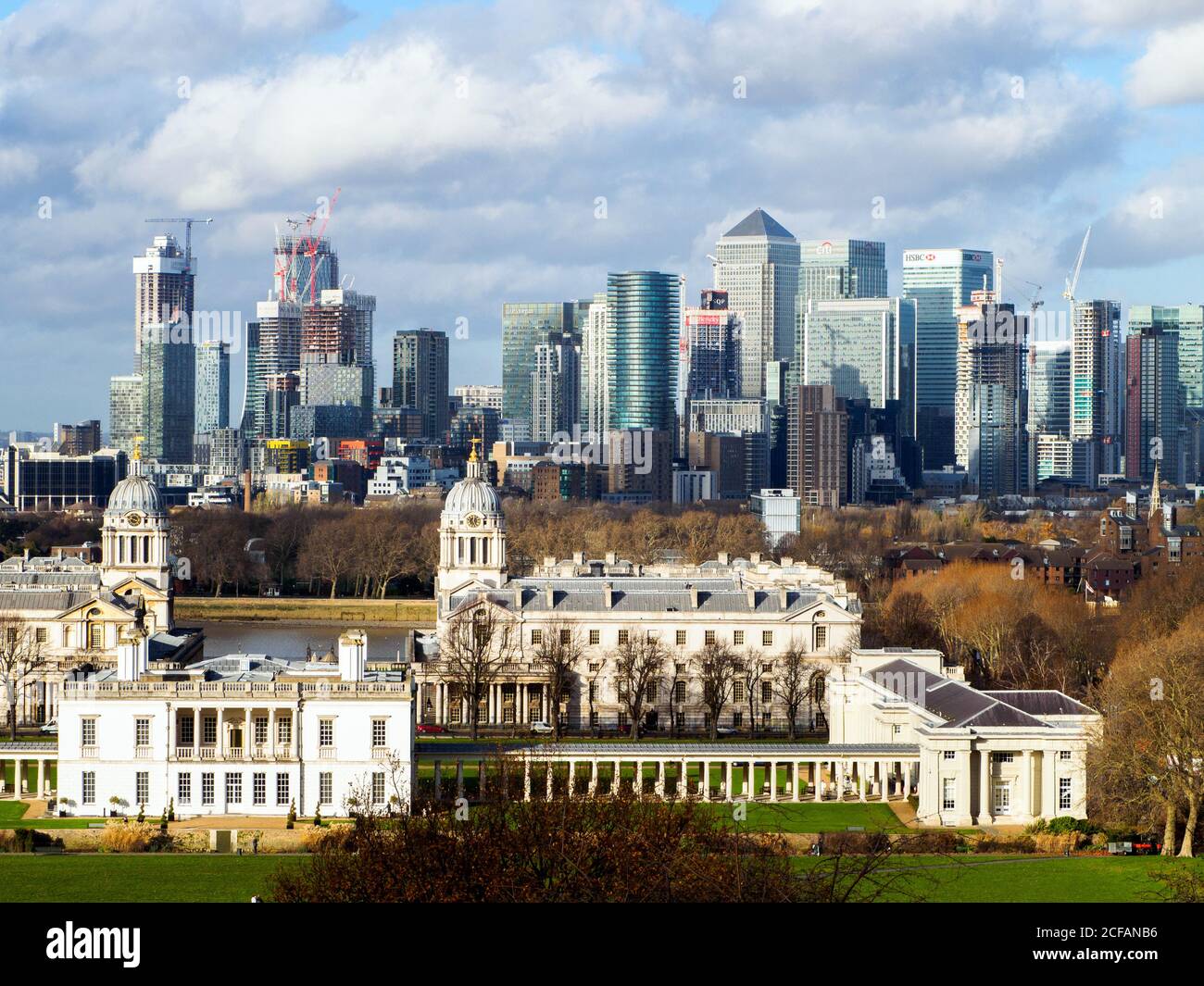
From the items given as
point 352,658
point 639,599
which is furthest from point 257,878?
point 639,599

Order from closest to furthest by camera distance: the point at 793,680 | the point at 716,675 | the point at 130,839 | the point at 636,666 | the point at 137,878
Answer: the point at 137,878 < the point at 130,839 < the point at 716,675 < the point at 793,680 < the point at 636,666

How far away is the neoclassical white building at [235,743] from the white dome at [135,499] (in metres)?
29.7

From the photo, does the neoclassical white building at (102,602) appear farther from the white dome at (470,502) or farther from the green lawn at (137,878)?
the green lawn at (137,878)

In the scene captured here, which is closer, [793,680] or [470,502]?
[793,680]

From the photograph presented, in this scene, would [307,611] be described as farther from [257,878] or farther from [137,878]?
[257,878]

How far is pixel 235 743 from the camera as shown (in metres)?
54.9

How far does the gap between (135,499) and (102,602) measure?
6.26 metres

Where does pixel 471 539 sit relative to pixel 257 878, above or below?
above

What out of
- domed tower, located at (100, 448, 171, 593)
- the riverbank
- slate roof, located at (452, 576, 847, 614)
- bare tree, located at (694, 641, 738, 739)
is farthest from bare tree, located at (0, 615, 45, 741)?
the riverbank

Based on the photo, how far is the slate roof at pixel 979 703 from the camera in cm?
5572

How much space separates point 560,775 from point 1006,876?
46.6ft
